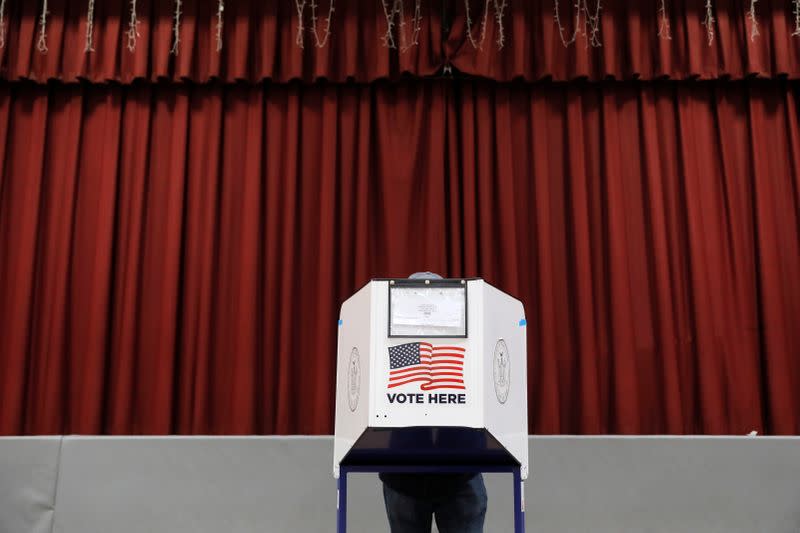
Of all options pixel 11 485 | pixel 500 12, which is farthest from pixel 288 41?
pixel 11 485

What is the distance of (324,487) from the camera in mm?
3326

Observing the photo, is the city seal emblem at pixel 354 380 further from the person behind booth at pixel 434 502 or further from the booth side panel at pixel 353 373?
the person behind booth at pixel 434 502

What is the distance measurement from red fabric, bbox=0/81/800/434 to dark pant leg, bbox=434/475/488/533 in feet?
6.25

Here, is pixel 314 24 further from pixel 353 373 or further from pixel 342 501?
pixel 342 501

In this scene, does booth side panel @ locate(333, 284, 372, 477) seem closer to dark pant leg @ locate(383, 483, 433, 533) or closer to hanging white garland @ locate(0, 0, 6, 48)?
dark pant leg @ locate(383, 483, 433, 533)

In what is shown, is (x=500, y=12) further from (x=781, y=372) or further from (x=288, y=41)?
Result: (x=781, y=372)

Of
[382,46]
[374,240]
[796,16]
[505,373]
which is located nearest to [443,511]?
[505,373]

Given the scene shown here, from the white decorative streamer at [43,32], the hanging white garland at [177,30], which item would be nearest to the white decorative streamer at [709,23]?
the hanging white garland at [177,30]

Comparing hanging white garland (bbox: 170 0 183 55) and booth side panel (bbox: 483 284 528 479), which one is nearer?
booth side panel (bbox: 483 284 528 479)

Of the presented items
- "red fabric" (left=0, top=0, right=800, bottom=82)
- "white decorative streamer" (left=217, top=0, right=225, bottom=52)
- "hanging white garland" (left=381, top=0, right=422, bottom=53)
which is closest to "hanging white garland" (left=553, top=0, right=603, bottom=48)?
"red fabric" (left=0, top=0, right=800, bottom=82)

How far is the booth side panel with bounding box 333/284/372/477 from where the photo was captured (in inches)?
67.4

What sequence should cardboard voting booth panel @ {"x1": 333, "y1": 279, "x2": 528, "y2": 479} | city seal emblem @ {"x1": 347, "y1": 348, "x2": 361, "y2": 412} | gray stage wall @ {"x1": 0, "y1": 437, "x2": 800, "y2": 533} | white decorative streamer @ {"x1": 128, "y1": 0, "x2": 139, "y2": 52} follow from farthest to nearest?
white decorative streamer @ {"x1": 128, "y1": 0, "x2": 139, "y2": 52} < gray stage wall @ {"x1": 0, "y1": 437, "x2": 800, "y2": 533} < city seal emblem @ {"x1": 347, "y1": 348, "x2": 361, "y2": 412} < cardboard voting booth panel @ {"x1": 333, "y1": 279, "x2": 528, "y2": 479}

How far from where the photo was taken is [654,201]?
3998 millimetres

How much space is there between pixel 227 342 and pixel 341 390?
2.15 meters
